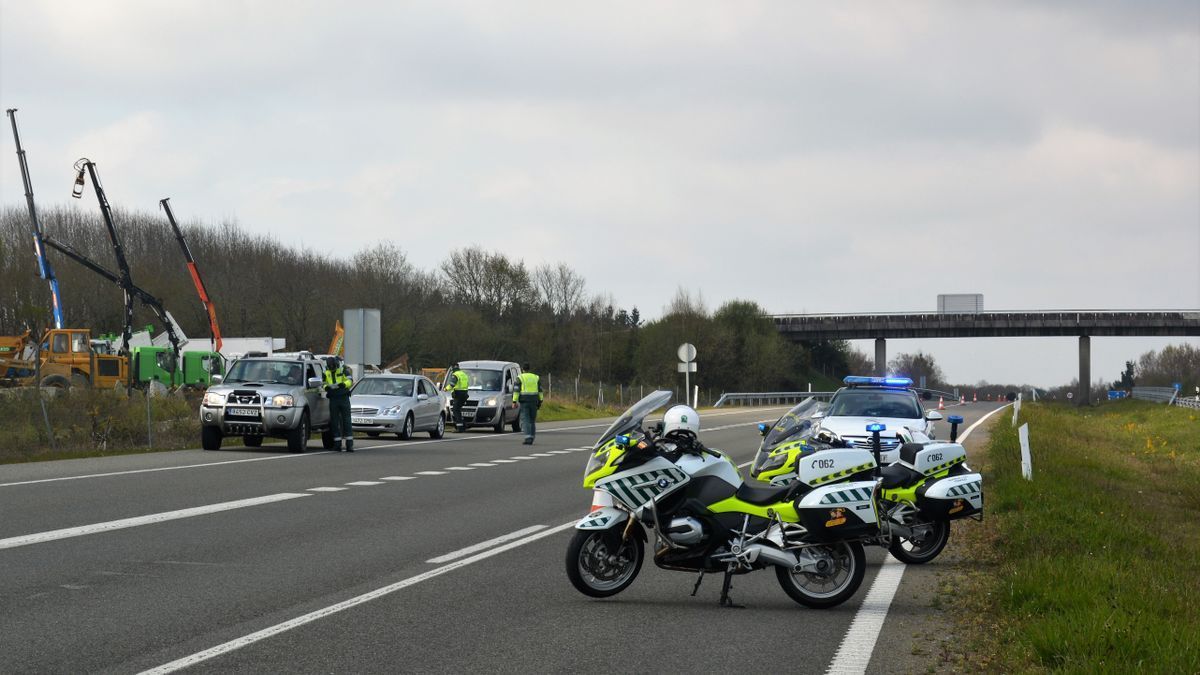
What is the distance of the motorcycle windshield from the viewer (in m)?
8.97

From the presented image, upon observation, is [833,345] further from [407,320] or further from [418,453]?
[418,453]

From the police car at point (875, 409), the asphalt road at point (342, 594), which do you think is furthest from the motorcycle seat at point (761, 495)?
the police car at point (875, 409)

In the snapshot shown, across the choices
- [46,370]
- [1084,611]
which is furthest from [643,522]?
[46,370]

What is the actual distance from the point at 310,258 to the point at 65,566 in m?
83.0

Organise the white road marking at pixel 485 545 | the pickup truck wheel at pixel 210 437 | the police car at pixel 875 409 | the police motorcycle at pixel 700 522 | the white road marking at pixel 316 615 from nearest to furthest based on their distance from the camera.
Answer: the white road marking at pixel 316 615, the police motorcycle at pixel 700 522, the white road marking at pixel 485 545, the police car at pixel 875 409, the pickup truck wheel at pixel 210 437

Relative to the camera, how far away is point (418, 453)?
2498cm

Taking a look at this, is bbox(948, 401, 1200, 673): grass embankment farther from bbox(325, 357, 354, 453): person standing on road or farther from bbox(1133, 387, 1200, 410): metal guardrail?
bbox(1133, 387, 1200, 410): metal guardrail

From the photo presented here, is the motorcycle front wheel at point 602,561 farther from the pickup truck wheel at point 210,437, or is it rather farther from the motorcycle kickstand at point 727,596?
the pickup truck wheel at point 210,437

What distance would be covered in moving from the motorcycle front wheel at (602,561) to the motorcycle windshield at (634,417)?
0.62 m

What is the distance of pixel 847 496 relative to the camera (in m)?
8.93

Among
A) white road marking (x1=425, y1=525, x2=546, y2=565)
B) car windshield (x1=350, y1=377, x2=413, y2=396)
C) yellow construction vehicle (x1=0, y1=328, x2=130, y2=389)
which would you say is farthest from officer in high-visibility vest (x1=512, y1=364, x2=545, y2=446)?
yellow construction vehicle (x1=0, y1=328, x2=130, y2=389)

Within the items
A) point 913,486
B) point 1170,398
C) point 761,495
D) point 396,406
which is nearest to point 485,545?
point 761,495

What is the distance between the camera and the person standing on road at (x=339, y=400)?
24.8 meters

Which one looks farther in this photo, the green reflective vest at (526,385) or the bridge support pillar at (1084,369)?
the bridge support pillar at (1084,369)
